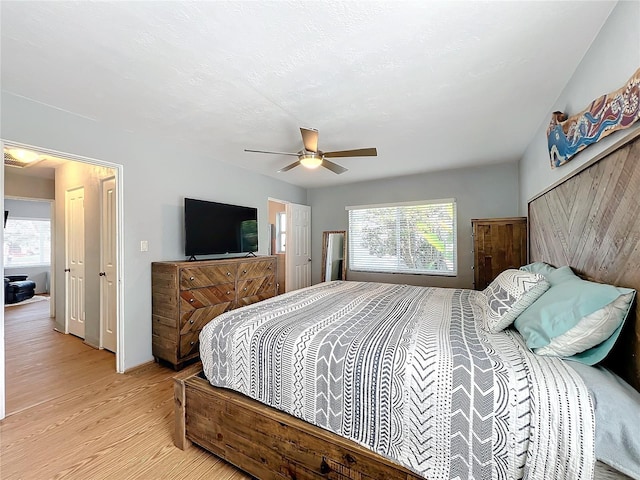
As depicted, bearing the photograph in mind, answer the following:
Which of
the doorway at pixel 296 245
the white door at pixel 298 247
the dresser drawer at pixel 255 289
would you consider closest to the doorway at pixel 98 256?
the dresser drawer at pixel 255 289

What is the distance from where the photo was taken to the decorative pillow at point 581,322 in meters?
1.12

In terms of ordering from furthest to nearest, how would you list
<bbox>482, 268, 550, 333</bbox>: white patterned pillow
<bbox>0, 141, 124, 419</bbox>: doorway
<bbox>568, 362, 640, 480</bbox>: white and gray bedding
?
<bbox>0, 141, 124, 419</bbox>: doorway
<bbox>482, 268, 550, 333</bbox>: white patterned pillow
<bbox>568, 362, 640, 480</bbox>: white and gray bedding

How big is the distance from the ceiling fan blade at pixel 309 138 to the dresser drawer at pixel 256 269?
1761mm

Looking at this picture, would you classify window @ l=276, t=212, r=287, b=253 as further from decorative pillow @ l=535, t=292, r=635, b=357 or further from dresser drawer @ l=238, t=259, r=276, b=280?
decorative pillow @ l=535, t=292, r=635, b=357

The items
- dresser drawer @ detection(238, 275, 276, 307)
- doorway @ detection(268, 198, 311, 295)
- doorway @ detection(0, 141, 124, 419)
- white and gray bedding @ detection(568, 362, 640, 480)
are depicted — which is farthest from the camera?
doorway @ detection(268, 198, 311, 295)

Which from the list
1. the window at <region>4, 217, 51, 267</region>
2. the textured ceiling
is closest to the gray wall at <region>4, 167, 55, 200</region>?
the window at <region>4, 217, 51, 267</region>

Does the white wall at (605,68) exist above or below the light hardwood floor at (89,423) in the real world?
above

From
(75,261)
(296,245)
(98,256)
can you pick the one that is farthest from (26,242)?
(296,245)

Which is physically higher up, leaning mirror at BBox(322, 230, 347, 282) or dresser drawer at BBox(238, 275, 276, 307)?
leaning mirror at BBox(322, 230, 347, 282)

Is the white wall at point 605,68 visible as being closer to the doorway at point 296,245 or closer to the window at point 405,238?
the window at point 405,238

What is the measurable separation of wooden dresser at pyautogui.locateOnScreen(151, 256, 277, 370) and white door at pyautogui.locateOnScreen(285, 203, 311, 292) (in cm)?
185

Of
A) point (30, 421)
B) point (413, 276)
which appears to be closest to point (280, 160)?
point (413, 276)

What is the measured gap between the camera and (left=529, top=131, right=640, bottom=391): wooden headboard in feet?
3.73

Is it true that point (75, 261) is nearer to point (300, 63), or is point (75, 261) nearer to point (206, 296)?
point (206, 296)
